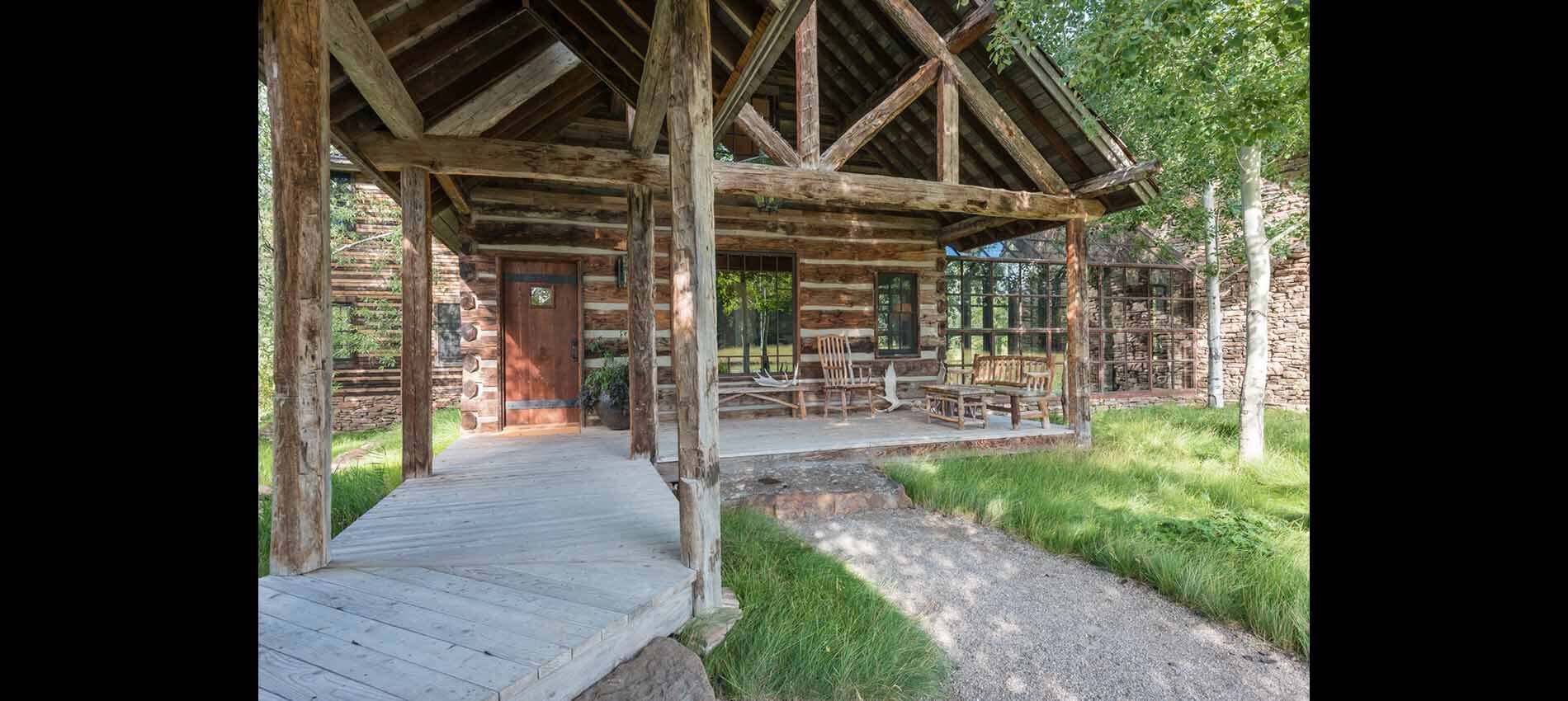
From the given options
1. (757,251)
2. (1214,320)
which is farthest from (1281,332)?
(757,251)

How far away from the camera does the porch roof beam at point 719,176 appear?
4633 mm

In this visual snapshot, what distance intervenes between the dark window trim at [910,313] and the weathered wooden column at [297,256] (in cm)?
732

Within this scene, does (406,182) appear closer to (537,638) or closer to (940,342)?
(537,638)

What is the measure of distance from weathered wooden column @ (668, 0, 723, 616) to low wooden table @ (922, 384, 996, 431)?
16.0 feet

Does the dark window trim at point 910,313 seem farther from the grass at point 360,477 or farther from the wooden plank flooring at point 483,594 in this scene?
the grass at point 360,477

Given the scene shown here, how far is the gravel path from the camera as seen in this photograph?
293 cm

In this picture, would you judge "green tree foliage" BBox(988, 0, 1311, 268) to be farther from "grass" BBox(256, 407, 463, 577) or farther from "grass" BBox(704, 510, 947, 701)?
"grass" BBox(256, 407, 463, 577)

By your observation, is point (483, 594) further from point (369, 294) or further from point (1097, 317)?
point (1097, 317)

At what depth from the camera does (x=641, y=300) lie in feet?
18.3

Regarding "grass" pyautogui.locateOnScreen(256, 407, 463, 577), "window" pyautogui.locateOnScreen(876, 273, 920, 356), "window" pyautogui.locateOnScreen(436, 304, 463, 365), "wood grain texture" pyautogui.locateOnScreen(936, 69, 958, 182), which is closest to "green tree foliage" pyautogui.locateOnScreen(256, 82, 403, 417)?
"window" pyautogui.locateOnScreen(436, 304, 463, 365)

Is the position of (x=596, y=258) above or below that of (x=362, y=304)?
above

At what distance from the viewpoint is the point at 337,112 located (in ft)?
14.2

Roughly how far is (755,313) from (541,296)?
2809mm
